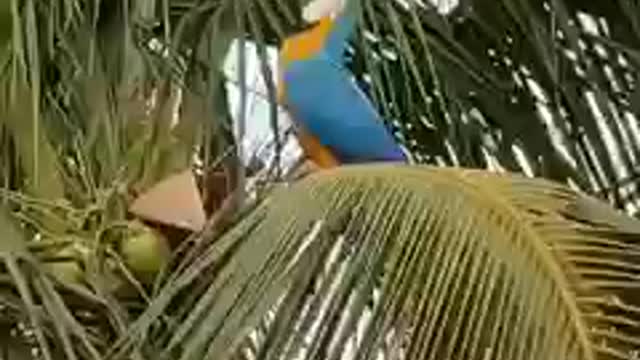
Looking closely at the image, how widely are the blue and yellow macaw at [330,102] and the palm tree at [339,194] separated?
0.08ft

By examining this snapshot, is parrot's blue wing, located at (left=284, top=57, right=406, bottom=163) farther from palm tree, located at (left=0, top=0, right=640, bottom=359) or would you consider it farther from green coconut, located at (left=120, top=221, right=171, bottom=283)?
green coconut, located at (left=120, top=221, right=171, bottom=283)

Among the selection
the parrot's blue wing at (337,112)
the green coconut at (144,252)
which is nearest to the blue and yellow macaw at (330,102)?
the parrot's blue wing at (337,112)

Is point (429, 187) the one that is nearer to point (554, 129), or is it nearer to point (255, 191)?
point (255, 191)

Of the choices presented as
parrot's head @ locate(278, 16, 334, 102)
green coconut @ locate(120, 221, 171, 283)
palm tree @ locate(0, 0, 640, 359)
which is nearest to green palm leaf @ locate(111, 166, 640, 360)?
palm tree @ locate(0, 0, 640, 359)

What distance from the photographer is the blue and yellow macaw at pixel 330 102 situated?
4.54ft

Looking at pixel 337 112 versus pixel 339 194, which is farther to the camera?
pixel 337 112

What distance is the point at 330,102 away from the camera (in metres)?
1.40

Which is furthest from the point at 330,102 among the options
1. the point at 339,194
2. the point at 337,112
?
the point at 339,194

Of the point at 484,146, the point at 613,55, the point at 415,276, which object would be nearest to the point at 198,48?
the point at 484,146

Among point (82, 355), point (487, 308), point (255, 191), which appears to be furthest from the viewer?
point (255, 191)

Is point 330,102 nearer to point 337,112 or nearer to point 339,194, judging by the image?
point 337,112

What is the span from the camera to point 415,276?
1.00 metres

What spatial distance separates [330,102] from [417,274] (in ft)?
1.39

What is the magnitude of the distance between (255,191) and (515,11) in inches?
12.2
